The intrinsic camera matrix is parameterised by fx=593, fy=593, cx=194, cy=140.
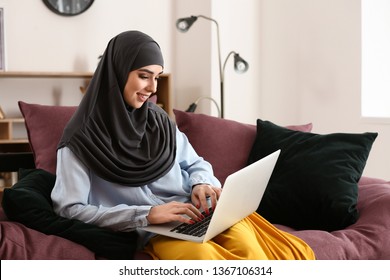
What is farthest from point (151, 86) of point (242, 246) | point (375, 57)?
point (375, 57)

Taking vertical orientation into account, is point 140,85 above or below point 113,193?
above

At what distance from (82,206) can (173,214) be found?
1.06ft

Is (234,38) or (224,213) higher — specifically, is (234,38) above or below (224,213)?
above

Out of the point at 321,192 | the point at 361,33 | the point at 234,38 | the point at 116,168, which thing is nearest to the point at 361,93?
the point at 361,33

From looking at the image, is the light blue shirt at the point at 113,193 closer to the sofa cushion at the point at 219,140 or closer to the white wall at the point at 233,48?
the sofa cushion at the point at 219,140

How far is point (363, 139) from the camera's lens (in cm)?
245

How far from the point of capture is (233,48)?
4473mm

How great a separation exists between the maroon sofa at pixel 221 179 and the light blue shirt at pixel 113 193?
0.36 feet

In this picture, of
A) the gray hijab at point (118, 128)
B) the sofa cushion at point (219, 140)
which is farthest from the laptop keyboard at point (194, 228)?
the sofa cushion at point (219, 140)

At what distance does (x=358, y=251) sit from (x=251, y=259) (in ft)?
1.95

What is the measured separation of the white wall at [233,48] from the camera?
3943 millimetres

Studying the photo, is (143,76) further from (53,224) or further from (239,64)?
(239,64)

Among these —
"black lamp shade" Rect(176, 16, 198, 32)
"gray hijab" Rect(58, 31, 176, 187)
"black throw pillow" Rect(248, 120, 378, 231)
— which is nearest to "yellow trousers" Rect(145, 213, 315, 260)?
"gray hijab" Rect(58, 31, 176, 187)
